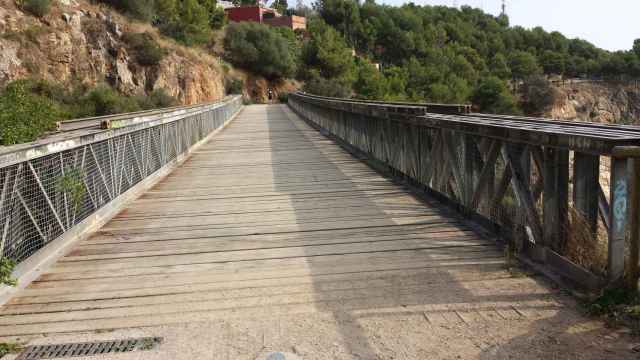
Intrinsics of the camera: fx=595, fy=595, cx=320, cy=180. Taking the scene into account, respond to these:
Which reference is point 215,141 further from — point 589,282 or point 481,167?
point 589,282

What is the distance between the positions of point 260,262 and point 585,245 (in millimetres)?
2654

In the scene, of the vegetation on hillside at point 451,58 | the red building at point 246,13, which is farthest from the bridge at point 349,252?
the red building at point 246,13

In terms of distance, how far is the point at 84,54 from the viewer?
40.2 metres

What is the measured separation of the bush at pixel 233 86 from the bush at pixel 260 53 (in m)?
7.22

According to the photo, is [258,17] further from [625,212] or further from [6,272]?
[625,212]

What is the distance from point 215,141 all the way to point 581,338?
16060mm

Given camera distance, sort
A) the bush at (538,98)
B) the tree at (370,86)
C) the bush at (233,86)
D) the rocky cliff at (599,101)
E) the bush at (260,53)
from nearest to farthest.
Result: the bush at (233,86)
the bush at (260,53)
the tree at (370,86)
the bush at (538,98)
the rocky cliff at (599,101)

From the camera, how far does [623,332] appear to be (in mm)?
3479

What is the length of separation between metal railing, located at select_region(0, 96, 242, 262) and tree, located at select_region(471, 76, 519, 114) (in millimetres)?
101266

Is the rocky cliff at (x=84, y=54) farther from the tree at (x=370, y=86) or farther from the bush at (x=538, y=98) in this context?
the bush at (x=538, y=98)

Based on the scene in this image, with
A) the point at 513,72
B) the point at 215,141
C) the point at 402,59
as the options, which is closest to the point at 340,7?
the point at 402,59

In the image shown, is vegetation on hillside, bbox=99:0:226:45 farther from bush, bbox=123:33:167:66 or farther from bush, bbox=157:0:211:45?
bush, bbox=123:33:167:66

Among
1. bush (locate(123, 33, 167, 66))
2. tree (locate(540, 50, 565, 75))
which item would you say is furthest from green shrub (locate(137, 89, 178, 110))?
Result: tree (locate(540, 50, 565, 75))

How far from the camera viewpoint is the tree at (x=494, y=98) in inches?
4193
